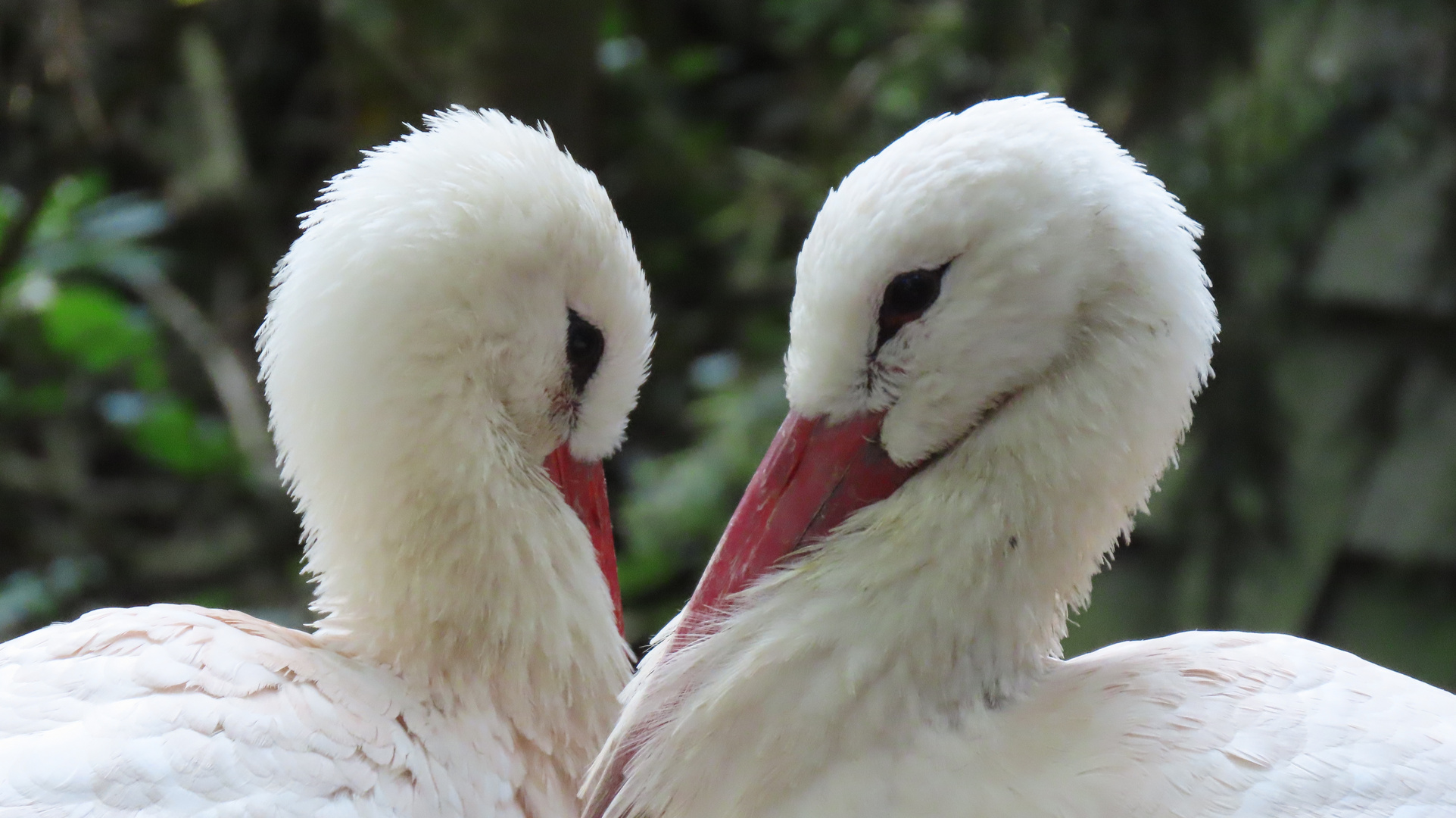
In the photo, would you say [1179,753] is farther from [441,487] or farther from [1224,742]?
[441,487]

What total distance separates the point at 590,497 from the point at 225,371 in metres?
2.71

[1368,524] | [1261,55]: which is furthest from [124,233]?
[1368,524]

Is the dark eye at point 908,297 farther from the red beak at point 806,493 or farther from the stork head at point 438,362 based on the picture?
the stork head at point 438,362

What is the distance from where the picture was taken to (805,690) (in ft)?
4.21

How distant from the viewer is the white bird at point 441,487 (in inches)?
55.4

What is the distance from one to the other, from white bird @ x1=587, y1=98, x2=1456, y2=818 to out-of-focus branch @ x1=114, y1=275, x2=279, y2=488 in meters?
2.89

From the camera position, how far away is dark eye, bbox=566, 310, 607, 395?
5.33ft

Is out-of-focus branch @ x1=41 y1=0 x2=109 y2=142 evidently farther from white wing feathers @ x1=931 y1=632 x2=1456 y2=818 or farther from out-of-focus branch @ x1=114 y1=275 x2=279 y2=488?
white wing feathers @ x1=931 y1=632 x2=1456 y2=818

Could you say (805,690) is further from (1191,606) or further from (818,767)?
(1191,606)

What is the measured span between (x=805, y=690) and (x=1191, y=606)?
275cm

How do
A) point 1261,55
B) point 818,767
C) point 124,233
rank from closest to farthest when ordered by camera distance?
point 818,767 < point 1261,55 < point 124,233

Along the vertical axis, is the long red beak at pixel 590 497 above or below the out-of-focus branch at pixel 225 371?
below

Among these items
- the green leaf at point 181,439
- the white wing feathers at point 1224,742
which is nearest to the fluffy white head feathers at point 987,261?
the white wing feathers at point 1224,742

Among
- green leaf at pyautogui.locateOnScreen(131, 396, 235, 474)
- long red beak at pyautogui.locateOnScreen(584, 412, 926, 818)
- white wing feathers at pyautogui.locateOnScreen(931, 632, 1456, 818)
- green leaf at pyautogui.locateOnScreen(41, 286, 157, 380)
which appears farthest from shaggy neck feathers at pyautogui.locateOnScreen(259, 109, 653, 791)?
green leaf at pyautogui.locateOnScreen(131, 396, 235, 474)
